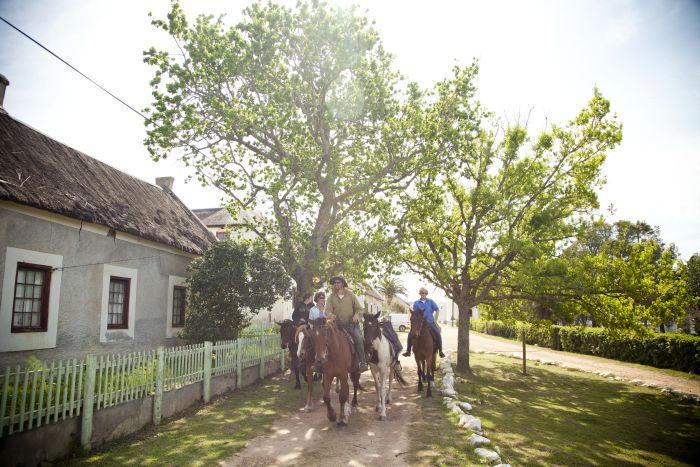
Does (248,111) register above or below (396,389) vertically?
above

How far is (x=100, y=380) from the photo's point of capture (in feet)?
22.4

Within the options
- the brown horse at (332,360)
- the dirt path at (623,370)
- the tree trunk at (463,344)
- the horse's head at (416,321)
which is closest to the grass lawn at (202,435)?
the brown horse at (332,360)

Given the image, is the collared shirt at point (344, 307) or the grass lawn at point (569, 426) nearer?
the grass lawn at point (569, 426)

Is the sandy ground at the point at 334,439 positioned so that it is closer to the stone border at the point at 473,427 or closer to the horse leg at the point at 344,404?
the horse leg at the point at 344,404

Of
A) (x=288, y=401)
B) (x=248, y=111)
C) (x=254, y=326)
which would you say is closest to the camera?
(x=288, y=401)

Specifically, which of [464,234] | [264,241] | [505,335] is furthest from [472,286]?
[505,335]

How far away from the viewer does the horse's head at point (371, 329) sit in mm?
9938

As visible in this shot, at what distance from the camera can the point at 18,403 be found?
5914 millimetres

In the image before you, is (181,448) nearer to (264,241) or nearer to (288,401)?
(288,401)

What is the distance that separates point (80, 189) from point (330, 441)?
1049 cm

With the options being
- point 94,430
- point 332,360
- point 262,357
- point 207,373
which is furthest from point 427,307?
point 94,430

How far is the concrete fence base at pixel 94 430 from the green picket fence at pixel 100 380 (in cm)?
11

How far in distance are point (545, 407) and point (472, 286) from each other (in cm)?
635

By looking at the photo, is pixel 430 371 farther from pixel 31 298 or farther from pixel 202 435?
pixel 31 298
